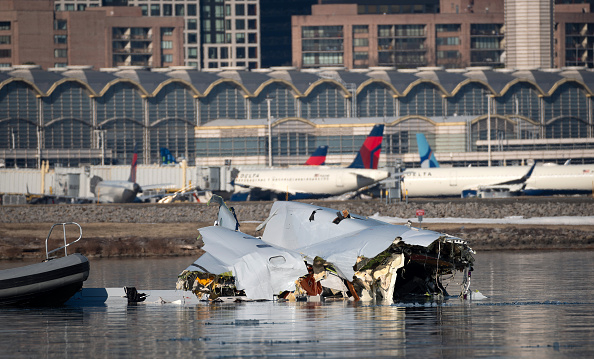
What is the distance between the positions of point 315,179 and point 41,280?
73095 millimetres

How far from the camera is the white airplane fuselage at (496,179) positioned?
10312 cm

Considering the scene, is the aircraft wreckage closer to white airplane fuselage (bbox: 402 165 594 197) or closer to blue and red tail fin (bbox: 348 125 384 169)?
white airplane fuselage (bbox: 402 165 594 197)

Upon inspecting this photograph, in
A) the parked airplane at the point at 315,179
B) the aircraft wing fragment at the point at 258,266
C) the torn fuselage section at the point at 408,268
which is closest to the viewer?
the torn fuselage section at the point at 408,268

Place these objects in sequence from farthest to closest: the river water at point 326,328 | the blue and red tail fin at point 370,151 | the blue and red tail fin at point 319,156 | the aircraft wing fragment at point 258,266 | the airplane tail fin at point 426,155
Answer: the airplane tail fin at point 426,155
the blue and red tail fin at point 319,156
the blue and red tail fin at point 370,151
the aircraft wing fragment at point 258,266
the river water at point 326,328

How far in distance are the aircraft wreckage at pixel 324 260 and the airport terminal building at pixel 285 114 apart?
394ft

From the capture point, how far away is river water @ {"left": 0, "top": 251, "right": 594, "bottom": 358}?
19.9 metres

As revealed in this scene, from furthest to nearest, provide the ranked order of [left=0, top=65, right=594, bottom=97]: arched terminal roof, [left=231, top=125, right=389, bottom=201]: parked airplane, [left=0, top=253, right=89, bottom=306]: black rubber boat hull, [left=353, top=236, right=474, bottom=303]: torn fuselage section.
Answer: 1. [left=0, top=65, right=594, bottom=97]: arched terminal roof
2. [left=231, top=125, right=389, bottom=201]: parked airplane
3. [left=0, top=253, right=89, bottom=306]: black rubber boat hull
4. [left=353, top=236, right=474, bottom=303]: torn fuselage section

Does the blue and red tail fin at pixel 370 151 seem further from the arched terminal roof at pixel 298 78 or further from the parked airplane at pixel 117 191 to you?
the arched terminal roof at pixel 298 78

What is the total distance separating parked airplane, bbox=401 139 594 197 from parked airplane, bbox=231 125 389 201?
4769 millimetres

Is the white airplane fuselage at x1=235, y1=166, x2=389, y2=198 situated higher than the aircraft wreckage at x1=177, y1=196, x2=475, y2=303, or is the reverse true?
the white airplane fuselage at x1=235, y1=166, x2=389, y2=198

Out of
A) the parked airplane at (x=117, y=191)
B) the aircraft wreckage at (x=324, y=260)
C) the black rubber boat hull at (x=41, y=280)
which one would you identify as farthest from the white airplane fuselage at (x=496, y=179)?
the black rubber boat hull at (x=41, y=280)

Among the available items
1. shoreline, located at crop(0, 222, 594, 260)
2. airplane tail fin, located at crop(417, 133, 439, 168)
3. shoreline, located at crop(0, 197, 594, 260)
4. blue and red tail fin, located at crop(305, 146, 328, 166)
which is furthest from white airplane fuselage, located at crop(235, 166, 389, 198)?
shoreline, located at crop(0, 222, 594, 260)

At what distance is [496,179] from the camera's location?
103938 mm

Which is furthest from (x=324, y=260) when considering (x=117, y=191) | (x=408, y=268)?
(x=117, y=191)
